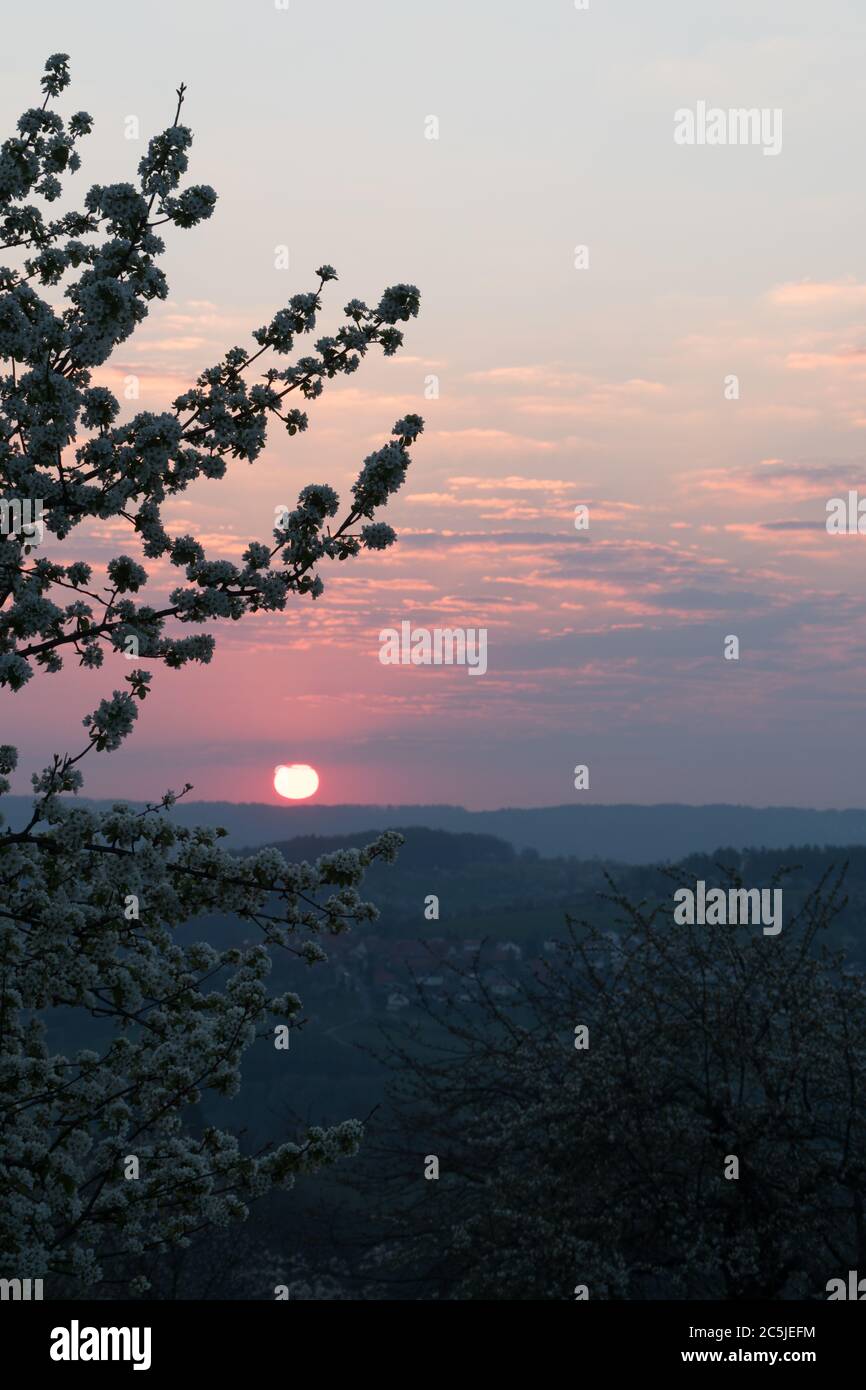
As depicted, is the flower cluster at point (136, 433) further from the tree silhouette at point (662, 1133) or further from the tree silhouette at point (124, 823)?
the tree silhouette at point (662, 1133)

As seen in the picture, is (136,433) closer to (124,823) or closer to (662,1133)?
(124,823)

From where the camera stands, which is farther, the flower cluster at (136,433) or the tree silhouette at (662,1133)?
the tree silhouette at (662,1133)

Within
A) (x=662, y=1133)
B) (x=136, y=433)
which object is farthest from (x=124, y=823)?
(x=662, y=1133)

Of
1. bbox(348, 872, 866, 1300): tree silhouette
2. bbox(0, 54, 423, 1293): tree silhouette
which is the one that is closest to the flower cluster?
bbox(0, 54, 423, 1293): tree silhouette

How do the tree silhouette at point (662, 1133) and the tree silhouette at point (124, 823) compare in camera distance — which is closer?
the tree silhouette at point (124, 823)

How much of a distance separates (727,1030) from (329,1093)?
9680cm

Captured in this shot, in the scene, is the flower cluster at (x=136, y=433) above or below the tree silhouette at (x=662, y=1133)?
above

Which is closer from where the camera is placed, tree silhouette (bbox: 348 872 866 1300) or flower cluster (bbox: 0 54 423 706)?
flower cluster (bbox: 0 54 423 706)

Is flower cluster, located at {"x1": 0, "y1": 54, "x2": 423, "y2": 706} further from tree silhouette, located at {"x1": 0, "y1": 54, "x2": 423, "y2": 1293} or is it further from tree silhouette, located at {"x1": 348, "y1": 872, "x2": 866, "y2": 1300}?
tree silhouette, located at {"x1": 348, "y1": 872, "x2": 866, "y2": 1300}

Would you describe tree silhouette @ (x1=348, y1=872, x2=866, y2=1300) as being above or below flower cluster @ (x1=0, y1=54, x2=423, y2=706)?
below

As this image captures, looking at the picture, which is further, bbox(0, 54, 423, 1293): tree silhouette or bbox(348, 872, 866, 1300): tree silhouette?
bbox(348, 872, 866, 1300): tree silhouette

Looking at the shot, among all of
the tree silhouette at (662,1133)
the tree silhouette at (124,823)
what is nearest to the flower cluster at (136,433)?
the tree silhouette at (124,823)
